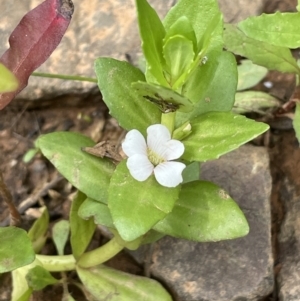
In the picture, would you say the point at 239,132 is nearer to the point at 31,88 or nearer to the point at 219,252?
the point at 219,252

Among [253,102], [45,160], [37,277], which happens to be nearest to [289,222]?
[253,102]

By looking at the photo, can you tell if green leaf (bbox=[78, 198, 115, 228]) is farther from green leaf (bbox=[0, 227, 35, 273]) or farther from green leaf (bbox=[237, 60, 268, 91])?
green leaf (bbox=[237, 60, 268, 91])

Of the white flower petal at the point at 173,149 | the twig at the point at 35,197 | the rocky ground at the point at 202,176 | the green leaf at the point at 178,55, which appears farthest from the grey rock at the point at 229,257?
the green leaf at the point at 178,55

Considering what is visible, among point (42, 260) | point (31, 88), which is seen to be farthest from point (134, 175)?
point (31, 88)

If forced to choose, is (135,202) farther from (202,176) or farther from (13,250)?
(202,176)

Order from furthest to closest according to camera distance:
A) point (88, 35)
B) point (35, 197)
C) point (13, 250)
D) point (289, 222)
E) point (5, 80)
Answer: point (88, 35) < point (35, 197) < point (289, 222) < point (13, 250) < point (5, 80)

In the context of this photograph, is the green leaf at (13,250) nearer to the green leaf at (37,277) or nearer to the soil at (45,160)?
the green leaf at (37,277)
